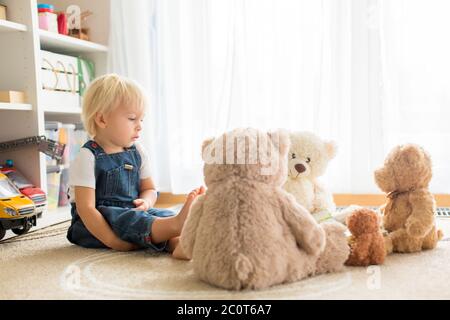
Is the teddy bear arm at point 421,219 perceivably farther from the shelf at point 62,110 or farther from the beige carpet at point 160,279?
the shelf at point 62,110

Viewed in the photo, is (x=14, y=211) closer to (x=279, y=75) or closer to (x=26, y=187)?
(x=26, y=187)

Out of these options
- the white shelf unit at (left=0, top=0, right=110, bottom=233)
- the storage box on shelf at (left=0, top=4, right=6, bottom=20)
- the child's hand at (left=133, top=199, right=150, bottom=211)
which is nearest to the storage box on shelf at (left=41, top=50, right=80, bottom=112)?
the white shelf unit at (left=0, top=0, right=110, bottom=233)

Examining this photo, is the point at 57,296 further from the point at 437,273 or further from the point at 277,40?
the point at 277,40

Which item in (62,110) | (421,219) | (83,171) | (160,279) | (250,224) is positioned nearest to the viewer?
(250,224)

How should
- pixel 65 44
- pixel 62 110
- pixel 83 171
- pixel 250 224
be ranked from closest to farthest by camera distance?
pixel 250 224, pixel 83 171, pixel 62 110, pixel 65 44

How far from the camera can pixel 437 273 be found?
102cm

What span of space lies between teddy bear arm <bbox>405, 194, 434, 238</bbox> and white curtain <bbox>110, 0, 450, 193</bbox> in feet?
2.54

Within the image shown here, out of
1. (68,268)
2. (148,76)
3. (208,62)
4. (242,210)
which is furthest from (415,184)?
(148,76)

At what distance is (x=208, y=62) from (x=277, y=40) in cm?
29

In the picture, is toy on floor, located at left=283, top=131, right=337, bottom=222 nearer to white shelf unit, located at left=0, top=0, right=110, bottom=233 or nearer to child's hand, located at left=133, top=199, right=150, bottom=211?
child's hand, located at left=133, top=199, right=150, bottom=211

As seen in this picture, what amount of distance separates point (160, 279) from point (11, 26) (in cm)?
Answer: 109

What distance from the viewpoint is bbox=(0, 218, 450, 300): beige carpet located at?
2.99ft

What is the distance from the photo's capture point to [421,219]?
1.17 metres

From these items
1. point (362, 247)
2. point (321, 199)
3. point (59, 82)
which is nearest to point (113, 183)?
point (321, 199)
